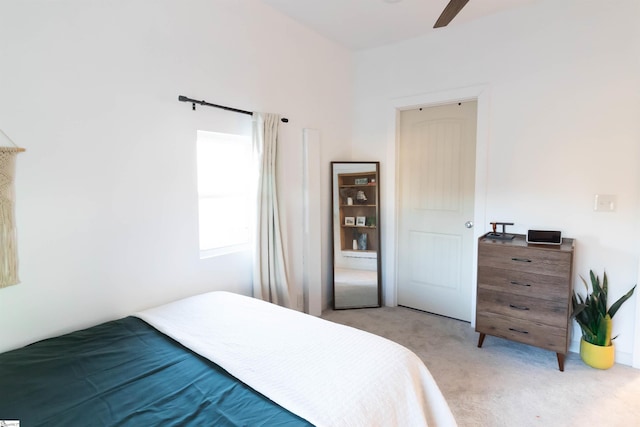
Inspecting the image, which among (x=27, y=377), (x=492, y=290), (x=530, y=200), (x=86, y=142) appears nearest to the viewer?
(x=27, y=377)

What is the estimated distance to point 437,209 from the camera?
3.34 m

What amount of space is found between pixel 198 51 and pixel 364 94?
192cm

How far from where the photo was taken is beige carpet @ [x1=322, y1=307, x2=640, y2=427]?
1.88 m

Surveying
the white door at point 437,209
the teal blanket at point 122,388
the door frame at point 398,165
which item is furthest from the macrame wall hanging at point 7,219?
the white door at point 437,209

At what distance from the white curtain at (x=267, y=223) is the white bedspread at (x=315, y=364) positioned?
795 mm

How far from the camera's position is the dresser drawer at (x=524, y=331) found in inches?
90.5

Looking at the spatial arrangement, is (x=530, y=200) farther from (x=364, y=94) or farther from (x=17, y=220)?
(x=17, y=220)

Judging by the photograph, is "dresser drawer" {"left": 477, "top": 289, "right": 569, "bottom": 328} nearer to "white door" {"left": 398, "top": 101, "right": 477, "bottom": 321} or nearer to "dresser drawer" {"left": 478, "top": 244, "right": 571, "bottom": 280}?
"dresser drawer" {"left": 478, "top": 244, "right": 571, "bottom": 280}

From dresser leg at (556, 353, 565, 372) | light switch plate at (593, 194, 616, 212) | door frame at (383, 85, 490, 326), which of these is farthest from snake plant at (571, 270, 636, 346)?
door frame at (383, 85, 490, 326)

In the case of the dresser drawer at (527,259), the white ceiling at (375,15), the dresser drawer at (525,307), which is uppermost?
the white ceiling at (375,15)

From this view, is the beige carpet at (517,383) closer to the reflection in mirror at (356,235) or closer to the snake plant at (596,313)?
the snake plant at (596,313)

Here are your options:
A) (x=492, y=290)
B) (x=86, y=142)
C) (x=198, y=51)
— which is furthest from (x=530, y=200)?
(x=86, y=142)

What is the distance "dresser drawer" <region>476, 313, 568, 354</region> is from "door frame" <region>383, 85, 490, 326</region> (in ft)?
1.69

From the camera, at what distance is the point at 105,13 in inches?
69.8
